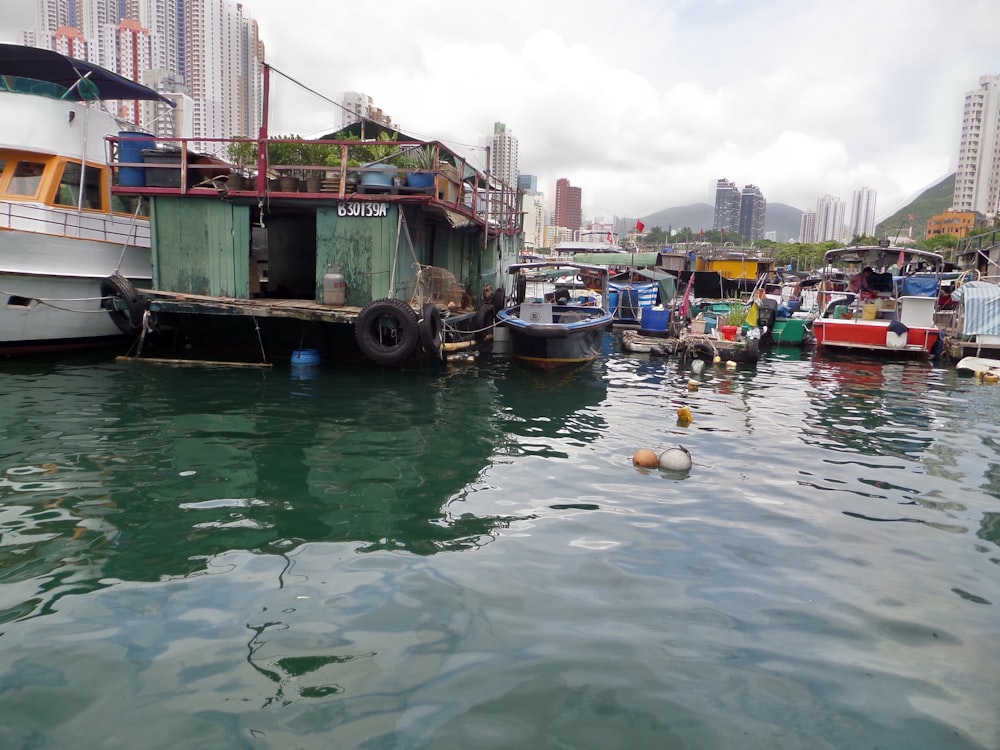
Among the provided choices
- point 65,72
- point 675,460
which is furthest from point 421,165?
point 675,460

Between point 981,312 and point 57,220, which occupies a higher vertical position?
point 57,220

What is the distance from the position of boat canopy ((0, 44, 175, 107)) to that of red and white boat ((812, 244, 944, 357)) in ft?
61.2

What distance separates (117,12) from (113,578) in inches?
4675

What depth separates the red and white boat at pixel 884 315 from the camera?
18.1 meters

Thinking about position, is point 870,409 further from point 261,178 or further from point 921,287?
point 261,178

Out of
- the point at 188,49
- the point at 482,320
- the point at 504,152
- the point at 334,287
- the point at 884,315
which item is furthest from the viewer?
the point at 188,49

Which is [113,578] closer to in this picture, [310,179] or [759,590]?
[759,590]

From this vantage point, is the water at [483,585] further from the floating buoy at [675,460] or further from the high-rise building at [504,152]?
the high-rise building at [504,152]

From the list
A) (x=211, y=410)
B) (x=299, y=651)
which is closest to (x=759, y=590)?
(x=299, y=651)

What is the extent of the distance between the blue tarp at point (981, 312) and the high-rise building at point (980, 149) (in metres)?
130

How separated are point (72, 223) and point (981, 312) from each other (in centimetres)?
2190

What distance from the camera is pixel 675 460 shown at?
8.00 m

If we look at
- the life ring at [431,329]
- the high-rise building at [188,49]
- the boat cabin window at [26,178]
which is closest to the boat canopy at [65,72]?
the boat cabin window at [26,178]

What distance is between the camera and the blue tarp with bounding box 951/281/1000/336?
18.1m
